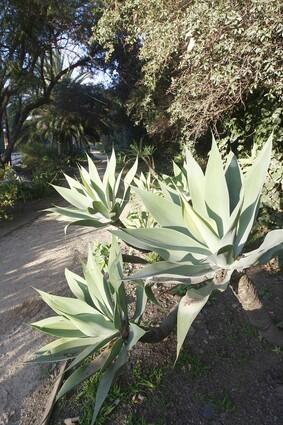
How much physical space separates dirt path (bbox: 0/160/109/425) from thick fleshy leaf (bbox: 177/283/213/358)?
3.46 ft

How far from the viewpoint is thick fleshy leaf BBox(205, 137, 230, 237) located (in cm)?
158

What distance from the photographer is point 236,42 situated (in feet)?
14.2

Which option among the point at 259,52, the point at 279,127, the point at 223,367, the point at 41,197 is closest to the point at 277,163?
the point at 279,127

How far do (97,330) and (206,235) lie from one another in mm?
834

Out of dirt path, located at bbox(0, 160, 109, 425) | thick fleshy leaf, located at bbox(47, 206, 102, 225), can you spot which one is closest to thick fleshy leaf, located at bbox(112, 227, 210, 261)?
dirt path, located at bbox(0, 160, 109, 425)

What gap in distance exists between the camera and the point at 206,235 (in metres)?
1.54

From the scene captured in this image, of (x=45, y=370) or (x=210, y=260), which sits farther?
(x=45, y=370)

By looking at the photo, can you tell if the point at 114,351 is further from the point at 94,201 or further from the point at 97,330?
the point at 94,201

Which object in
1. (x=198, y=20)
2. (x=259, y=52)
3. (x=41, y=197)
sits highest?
(x=198, y=20)

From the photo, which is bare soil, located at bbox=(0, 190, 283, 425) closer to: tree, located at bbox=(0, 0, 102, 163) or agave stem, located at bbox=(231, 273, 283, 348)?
agave stem, located at bbox=(231, 273, 283, 348)

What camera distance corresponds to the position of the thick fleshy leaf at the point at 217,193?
158cm

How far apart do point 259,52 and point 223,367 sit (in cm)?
350

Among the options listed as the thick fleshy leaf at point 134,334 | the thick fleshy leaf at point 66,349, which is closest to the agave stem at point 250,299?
the thick fleshy leaf at point 134,334

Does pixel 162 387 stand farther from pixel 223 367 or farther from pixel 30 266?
pixel 30 266
